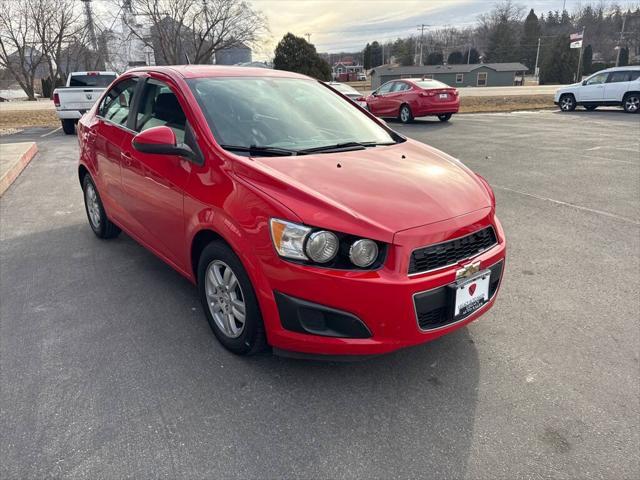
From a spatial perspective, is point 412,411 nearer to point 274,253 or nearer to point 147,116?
point 274,253

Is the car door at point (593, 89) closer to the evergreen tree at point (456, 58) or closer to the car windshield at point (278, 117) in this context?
the car windshield at point (278, 117)

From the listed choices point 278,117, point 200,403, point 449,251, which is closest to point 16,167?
point 278,117

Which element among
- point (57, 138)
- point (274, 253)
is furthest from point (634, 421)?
point (57, 138)

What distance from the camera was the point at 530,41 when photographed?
93188mm

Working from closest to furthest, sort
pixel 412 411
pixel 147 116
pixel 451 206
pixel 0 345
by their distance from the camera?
pixel 412 411, pixel 451 206, pixel 0 345, pixel 147 116

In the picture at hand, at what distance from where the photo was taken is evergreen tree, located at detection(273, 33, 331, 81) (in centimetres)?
4078

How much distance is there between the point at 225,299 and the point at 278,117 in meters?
1.35

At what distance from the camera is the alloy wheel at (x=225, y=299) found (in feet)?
9.15

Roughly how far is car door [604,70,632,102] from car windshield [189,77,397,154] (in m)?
19.0

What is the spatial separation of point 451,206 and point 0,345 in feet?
9.67

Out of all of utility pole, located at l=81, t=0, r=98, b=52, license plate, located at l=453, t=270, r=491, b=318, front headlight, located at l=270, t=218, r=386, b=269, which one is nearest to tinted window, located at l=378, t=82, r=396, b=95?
license plate, located at l=453, t=270, r=491, b=318

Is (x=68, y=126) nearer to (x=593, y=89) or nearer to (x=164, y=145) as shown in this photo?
(x=164, y=145)

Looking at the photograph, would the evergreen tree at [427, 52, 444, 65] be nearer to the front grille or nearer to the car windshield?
the car windshield

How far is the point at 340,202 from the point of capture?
2.45 m
